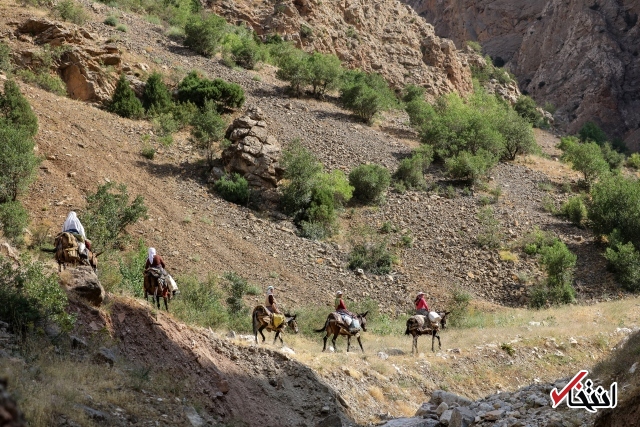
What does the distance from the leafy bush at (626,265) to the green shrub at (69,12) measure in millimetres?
28012

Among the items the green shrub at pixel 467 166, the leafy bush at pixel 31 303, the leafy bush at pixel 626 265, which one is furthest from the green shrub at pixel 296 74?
the leafy bush at pixel 31 303

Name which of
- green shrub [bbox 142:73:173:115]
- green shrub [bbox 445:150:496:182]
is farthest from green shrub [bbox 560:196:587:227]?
green shrub [bbox 142:73:173:115]

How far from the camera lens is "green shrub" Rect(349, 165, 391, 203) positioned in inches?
Result: 1104

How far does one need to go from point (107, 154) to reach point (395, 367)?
14.7 m

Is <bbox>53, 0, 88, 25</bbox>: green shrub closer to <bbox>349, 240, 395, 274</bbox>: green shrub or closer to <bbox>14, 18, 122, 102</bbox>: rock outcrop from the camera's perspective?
<bbox>14, 18, 122, 102</bbox>: rock outcrop

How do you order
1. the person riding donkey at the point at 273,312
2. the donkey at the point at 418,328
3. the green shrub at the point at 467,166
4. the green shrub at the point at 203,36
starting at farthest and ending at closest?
the green shrub at the point at 203,36 < the green shrub at the point at 467,166 < the donkey at the point at 418,328 < the person riding donkey at the point at 273,312

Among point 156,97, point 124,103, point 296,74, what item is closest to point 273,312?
point 124,103

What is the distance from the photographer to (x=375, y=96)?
37.1 meters

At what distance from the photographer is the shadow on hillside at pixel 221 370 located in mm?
10117

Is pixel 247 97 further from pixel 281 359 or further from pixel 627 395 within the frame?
pixel 627 395

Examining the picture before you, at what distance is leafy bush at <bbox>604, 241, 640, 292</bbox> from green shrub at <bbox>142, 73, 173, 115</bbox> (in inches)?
804

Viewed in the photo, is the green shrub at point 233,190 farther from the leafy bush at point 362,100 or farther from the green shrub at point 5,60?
the leafy bush at point 362,100

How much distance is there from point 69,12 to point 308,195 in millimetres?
17290

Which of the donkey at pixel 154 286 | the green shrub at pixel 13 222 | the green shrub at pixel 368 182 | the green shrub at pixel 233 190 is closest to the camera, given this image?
the donkey at pixel 154 286
